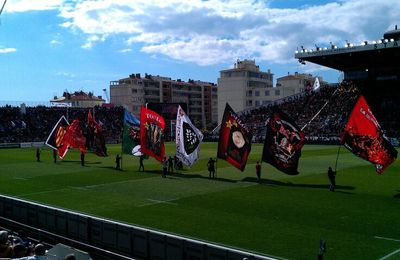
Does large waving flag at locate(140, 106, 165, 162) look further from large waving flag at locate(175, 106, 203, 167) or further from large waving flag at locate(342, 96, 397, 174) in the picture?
large waving flag at locate(342, 96, 397, 174)

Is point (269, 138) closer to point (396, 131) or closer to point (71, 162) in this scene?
point (71, 162)

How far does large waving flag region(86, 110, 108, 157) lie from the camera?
44.1m

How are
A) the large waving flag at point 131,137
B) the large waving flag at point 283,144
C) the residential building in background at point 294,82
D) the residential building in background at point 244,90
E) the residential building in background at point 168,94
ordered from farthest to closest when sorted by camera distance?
the residential building in background at point 168,94 → the residential building in background at point 294,82 → the residential building in background at point 244,90 → the large waving flag at point 131,137 → the large waving flag at point 283,144

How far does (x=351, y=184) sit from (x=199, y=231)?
1496 cm

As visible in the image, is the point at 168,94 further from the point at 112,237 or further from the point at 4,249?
the point at 4,249

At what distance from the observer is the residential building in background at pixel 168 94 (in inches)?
5482

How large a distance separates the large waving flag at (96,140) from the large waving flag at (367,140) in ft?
78.4

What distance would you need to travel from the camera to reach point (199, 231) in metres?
19.1

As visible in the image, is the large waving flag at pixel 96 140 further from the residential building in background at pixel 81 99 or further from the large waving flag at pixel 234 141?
the residential building in background at pixel 81 99

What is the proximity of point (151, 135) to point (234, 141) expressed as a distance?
741 centimetres

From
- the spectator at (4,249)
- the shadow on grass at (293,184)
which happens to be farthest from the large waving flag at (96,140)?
the spectator at (4,249)

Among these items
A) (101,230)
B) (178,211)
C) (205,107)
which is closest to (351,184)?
(178,211)

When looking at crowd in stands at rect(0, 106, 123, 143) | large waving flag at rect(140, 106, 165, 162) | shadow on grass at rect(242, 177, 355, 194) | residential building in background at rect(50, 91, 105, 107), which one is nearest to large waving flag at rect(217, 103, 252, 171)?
shadow on grass at rect(242, 177, 355, 194)

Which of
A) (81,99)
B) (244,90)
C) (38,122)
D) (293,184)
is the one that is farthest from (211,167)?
(81,99)
